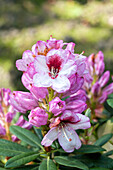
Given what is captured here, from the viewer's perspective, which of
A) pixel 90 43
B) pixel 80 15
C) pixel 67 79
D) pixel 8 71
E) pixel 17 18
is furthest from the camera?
pixel 80 15

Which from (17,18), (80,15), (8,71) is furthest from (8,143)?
(80,15)

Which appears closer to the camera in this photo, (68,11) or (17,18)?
(17,18)

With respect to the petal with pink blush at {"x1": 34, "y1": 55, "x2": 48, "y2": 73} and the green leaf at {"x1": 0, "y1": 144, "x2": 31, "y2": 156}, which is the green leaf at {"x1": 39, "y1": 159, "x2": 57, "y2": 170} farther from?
the petal with pink blush at {"x1": 34, "y1": 55, "x2": 48, "y2": 73}

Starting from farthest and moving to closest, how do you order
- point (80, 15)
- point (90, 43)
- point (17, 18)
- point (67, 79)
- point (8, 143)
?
point (80, 15) → point (17, 18) → point (90, 43) → point (8, 143) → point (67, 79)

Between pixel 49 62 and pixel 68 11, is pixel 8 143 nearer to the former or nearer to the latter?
pixel 49 62

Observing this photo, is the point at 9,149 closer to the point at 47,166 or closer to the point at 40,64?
the point at 47,166

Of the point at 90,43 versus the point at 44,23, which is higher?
the point at 44,23

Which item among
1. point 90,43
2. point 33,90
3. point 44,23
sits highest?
point 44,23
